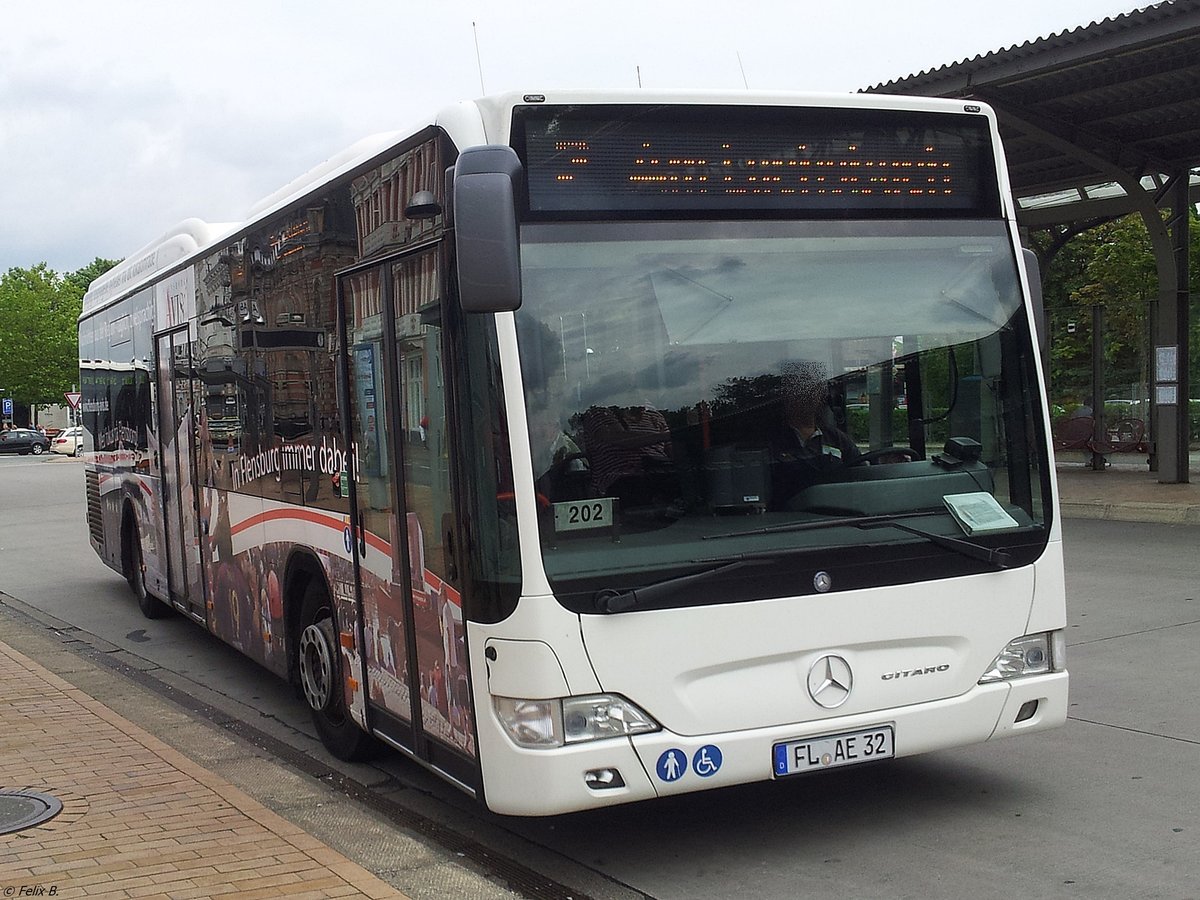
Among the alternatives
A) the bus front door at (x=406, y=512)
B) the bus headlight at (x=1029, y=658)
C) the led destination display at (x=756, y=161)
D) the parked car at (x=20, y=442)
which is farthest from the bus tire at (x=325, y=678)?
the parked car at (x=20, y=442)

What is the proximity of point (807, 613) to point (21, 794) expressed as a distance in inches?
143

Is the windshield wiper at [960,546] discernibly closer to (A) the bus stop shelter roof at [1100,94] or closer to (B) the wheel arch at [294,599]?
(B) the wheel arch at [294,599]

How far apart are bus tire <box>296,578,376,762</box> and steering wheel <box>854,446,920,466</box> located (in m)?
2.77

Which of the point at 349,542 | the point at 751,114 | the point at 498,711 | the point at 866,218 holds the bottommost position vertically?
the point at 498,711

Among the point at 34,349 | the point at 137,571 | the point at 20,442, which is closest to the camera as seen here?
the point at 137,571

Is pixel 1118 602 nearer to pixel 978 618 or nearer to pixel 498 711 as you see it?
pixel 978 618

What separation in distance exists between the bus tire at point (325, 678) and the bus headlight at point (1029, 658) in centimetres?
302

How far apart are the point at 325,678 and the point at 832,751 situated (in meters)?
2.91

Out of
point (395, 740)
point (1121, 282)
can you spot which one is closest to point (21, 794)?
point (395, 740)

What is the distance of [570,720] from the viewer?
4.66 metres

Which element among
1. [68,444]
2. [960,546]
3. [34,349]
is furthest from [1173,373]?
[34,349]

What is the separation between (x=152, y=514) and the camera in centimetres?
1103

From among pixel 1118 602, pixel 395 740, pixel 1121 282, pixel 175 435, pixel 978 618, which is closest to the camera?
pixel 978 618

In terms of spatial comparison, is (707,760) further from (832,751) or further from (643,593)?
(643,593)
